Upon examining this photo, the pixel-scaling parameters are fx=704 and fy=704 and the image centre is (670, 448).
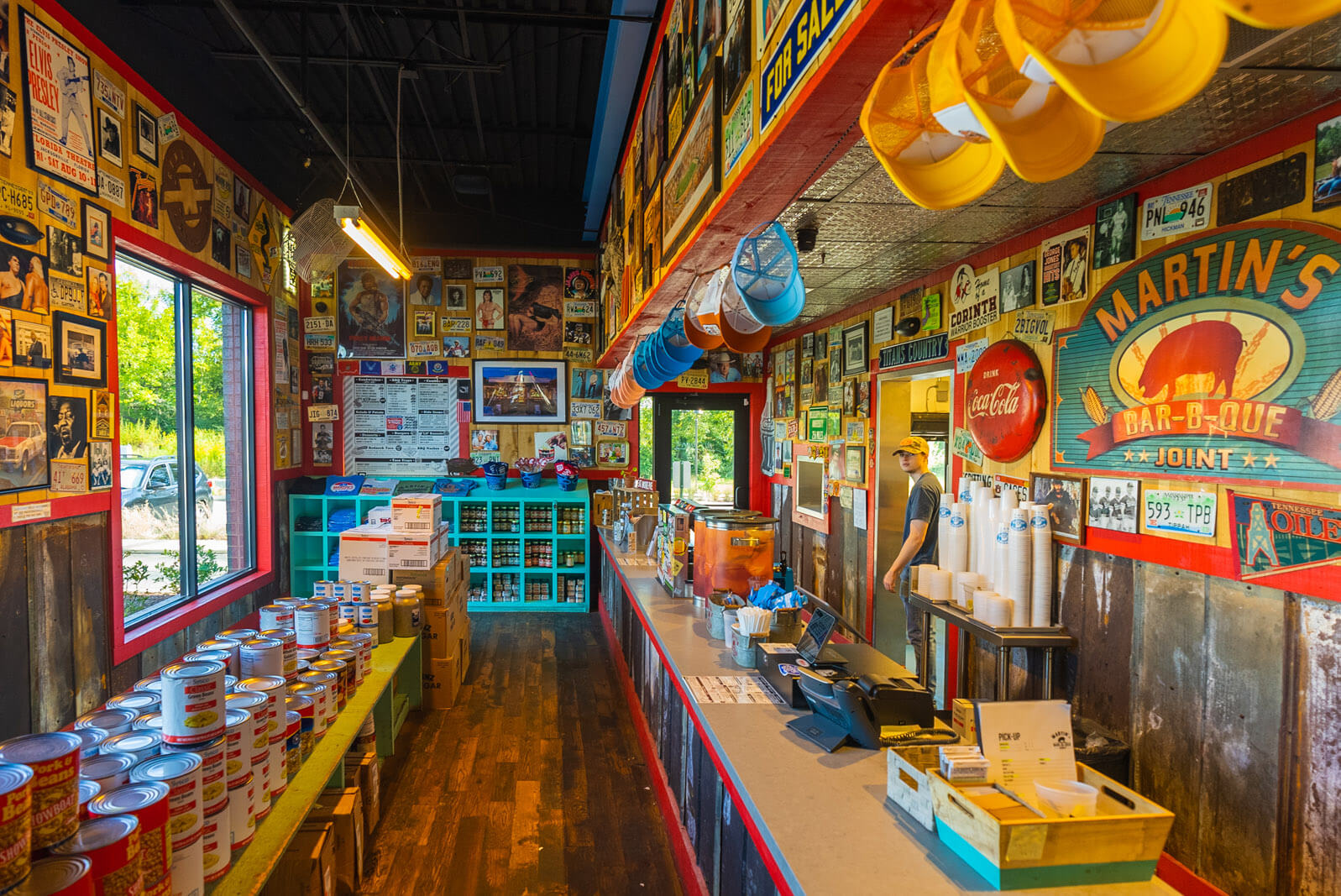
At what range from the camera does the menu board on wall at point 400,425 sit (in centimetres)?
756

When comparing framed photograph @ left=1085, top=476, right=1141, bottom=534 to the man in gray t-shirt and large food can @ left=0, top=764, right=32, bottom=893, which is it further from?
large food can @ left=0, top=764, right=32, bottom=893

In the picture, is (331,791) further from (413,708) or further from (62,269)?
(62,269)

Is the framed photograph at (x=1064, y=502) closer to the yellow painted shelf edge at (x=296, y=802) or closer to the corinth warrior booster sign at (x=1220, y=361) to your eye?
the corinth warrior booster sign at (x=1220, y=361)

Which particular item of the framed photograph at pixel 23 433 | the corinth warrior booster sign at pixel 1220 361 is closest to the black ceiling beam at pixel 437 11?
the framed photograph at pixel 23 433

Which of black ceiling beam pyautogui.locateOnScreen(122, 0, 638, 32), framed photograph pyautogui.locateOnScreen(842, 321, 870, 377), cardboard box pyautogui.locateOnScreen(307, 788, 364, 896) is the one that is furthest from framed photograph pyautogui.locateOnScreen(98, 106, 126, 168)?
framed photograph pyautogui.locateOnScreen(842, 321, 870, 377)

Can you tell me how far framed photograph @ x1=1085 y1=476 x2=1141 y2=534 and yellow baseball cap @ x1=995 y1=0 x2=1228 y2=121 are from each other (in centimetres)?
195

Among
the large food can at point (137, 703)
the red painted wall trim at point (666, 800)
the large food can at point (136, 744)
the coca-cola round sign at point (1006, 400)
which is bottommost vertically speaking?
the red painted wall trim at point (666, 800)

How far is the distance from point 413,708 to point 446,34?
456 cm

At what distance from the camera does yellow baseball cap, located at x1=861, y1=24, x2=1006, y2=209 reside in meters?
1.26

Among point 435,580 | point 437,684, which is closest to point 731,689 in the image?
point 435,580

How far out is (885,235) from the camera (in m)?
3.11

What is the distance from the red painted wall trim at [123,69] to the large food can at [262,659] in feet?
9.99

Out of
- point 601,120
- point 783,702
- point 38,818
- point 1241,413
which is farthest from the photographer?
point 601,120

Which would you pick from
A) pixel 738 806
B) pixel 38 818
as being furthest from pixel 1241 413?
pixel 38 818
